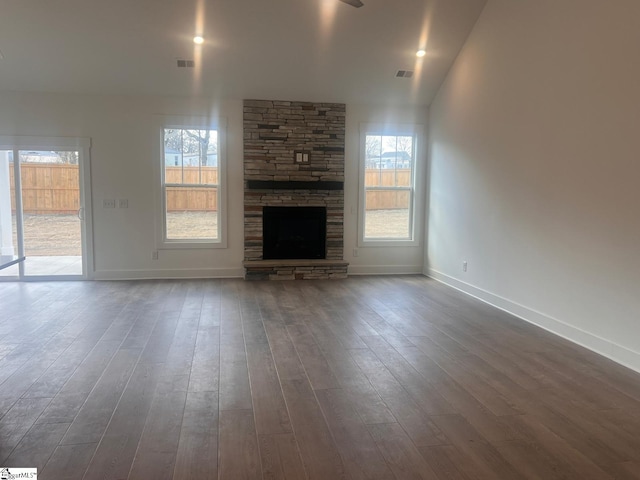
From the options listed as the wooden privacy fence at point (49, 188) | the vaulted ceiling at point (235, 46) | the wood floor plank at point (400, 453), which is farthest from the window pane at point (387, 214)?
the wood floor plank at point (400, 453)

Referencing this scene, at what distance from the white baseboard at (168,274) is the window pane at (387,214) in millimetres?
2251

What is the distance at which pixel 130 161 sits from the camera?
6.88m

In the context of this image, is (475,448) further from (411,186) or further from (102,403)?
(411,186)

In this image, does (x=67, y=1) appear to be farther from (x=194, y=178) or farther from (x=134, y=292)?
(x=134, y=292)

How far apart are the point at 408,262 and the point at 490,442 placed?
5.38m

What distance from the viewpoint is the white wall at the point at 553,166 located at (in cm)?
370

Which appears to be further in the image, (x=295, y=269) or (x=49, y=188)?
(x=295, y=269)

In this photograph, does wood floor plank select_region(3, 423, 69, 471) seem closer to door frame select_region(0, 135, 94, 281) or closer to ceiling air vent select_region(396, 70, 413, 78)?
door frame select_region(0, 135, 94, 281)

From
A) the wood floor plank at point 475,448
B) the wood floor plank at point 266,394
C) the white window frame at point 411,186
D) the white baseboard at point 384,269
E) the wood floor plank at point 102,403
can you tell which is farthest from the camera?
the white baseboard at point 384,269

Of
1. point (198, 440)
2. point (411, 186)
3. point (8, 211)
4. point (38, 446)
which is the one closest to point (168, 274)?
point (8, 211)

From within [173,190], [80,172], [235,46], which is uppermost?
[235,46]

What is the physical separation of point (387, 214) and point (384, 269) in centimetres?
91

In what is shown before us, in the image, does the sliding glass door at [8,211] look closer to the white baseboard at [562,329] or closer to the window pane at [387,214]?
the window pane at [387,214]

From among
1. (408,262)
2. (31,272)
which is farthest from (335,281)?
(31,272)
